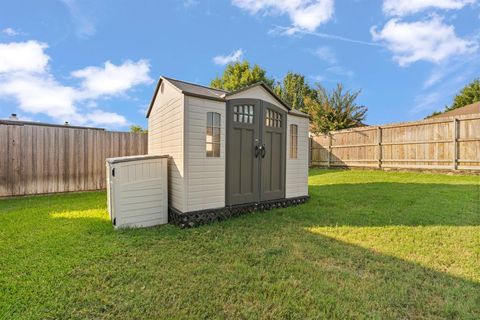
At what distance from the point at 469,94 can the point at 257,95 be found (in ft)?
84.6

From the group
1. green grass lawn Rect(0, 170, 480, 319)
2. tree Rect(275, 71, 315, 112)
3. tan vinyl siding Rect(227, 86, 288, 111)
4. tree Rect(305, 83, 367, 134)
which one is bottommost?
green grass lawn Rect(0, 170, 480, 319)

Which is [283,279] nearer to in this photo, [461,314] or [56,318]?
[461,314]

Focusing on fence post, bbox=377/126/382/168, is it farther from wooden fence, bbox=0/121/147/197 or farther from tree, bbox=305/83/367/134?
wooden fence, bbox=0/121/147/197

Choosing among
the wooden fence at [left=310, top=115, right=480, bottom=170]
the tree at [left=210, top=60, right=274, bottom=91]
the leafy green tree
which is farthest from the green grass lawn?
the leafy green tree

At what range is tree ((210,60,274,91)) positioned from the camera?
66.0ft

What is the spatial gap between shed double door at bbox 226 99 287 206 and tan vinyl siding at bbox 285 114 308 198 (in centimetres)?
19

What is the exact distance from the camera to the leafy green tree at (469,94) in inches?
794

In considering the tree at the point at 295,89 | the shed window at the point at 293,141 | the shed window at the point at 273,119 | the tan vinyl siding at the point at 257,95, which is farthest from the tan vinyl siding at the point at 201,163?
A: the tree at the point at 295,89

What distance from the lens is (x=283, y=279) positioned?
216 cm

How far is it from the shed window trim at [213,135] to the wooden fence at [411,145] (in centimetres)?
891

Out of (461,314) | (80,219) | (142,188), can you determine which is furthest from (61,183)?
(461,314)

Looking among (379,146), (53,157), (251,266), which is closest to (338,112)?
(379,146)

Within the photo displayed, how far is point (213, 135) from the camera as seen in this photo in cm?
410

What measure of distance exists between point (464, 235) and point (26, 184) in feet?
30.0
